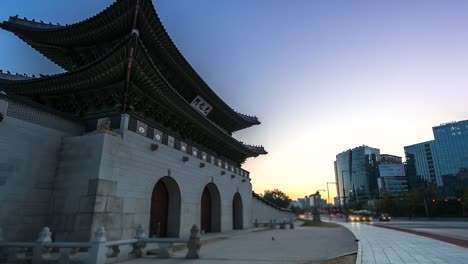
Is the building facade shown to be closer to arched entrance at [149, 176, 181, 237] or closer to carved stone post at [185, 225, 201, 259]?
arched entrance at [149, 176, 181, 237]

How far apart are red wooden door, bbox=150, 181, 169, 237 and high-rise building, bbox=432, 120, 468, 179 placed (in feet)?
405

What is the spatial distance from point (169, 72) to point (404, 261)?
1583 cm

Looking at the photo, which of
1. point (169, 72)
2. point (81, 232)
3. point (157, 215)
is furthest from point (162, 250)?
point (169, 72)

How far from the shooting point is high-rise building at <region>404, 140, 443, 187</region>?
115 metres

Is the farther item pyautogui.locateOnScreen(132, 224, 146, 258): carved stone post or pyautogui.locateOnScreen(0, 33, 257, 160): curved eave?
pyautogui.locateOnScreen(0, 33, 257, 160): curved eave

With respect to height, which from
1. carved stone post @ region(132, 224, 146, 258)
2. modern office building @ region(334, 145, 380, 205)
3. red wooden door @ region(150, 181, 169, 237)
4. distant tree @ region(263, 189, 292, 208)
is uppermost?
modern office building @ region(334, 145, 380, 205)

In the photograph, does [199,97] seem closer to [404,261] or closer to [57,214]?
[57,214]

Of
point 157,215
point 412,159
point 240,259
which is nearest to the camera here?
point 240,259

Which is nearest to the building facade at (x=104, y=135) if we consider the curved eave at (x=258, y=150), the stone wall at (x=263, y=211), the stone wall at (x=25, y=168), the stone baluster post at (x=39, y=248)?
the stone wall at (x=25, y=168)

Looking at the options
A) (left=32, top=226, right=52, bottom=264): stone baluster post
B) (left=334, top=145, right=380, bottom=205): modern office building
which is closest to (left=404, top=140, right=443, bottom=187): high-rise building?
(left=334, top=145, right=380, bottom=205): modern office building

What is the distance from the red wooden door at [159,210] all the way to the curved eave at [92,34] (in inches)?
308

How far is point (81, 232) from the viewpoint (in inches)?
396

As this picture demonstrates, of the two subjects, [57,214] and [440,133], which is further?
[440,133]

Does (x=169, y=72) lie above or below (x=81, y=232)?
above
